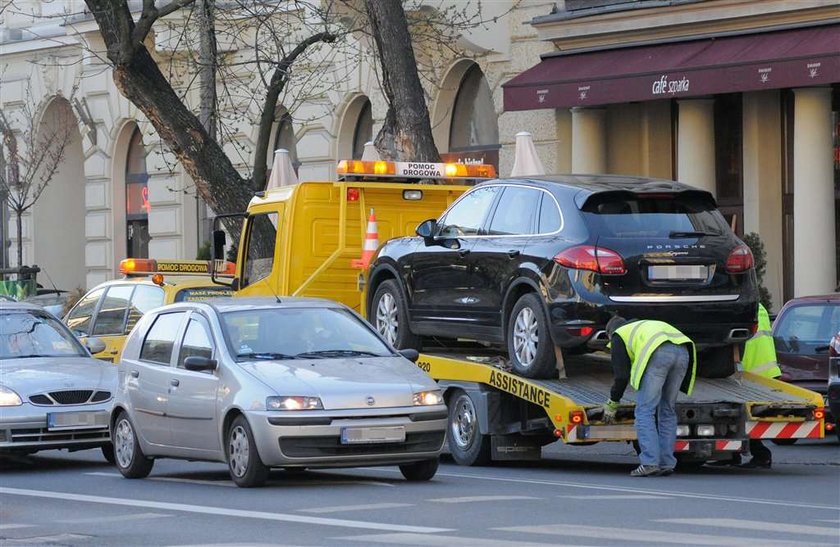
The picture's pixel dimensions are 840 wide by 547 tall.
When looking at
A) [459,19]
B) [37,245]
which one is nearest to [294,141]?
[459,19]

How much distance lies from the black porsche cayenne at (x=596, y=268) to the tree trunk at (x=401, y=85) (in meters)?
6.71

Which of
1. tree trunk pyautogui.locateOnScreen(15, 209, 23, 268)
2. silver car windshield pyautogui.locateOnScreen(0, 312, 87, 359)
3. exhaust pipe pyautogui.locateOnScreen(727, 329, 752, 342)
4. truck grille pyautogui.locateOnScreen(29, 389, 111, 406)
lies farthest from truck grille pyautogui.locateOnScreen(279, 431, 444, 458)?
tree trunk pyautogui.locateOnScreen(15, 209, 23, 268)

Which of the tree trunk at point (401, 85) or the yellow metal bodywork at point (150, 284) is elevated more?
the tree trunk at point (401, 85)

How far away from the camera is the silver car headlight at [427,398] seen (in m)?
13.2

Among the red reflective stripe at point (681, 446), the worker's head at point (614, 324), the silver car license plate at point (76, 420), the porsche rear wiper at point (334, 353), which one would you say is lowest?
the red reflective stripe at point (681, 446)

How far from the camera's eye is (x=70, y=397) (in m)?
16.1

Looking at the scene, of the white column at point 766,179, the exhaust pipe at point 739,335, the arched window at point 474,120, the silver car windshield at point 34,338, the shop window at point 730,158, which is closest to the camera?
the exhaust pipe at point 739,335

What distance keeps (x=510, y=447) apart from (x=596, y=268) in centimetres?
198

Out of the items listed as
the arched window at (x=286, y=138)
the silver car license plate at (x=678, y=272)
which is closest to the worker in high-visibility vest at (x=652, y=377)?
the silver car license plate at (x=678, y=272)

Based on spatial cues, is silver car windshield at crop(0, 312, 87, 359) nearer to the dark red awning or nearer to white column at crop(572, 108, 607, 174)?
the dark red awning

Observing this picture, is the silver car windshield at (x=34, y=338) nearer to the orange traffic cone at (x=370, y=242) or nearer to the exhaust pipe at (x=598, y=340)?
the orange traffic cone at (x=370, y=242)

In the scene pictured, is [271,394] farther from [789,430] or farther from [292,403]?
[789,430]

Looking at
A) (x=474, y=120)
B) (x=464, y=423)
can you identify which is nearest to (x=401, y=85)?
(x=464, y=423)

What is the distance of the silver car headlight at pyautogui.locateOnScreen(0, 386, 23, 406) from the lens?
15820 millimetres
